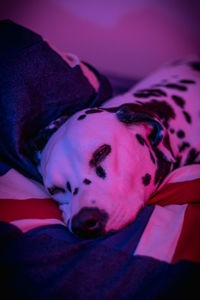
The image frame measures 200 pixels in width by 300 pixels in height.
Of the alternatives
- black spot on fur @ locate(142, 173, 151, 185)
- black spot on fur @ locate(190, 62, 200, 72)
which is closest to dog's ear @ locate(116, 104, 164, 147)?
black spot on fur @ locate(142, 173, 151, 185)

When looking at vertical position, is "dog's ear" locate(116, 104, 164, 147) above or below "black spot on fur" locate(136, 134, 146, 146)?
above

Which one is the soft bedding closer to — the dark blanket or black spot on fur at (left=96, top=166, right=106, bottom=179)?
black spot on fur at (left=96, top=166, right=106, bottom=179)

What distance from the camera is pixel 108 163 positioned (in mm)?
1176

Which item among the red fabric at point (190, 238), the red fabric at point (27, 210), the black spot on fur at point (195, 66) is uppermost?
the black spot on fur at point (195, 66)

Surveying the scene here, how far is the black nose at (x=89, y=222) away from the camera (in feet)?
3.25

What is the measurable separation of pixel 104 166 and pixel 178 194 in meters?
0.43

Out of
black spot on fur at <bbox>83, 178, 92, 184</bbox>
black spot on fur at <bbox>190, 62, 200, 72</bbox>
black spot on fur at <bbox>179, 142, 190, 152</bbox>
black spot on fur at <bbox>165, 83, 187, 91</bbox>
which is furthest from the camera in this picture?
black spot on fur at <bbox>190, 62, 200, 72</bbox>

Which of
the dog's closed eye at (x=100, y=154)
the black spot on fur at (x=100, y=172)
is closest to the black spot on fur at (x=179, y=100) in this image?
the dog's closed eye at (x=100, y=154)

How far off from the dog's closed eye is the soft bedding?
1.12 feet

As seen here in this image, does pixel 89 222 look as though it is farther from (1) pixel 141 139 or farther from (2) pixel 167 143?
(2) pixel 167 143

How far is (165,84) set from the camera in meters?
2.04

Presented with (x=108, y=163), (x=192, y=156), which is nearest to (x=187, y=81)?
(x=192, y=156)

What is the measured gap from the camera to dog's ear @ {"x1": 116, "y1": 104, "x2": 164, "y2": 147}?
132cm

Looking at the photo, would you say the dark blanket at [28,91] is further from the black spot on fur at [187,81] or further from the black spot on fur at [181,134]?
the black spot on fur at [187,81]
